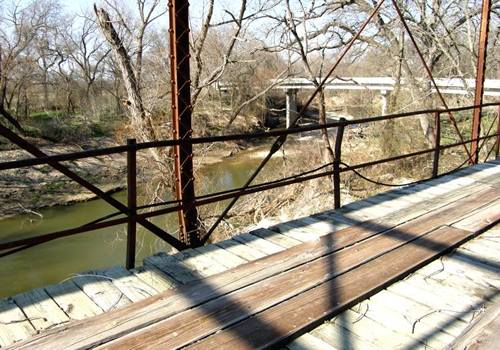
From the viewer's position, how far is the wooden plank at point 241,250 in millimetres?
3494

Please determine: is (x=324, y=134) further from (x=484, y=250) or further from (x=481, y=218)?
(x=484, y=250)

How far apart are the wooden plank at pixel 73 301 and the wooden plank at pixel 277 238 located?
5.34 ft

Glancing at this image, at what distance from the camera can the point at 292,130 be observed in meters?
4.22

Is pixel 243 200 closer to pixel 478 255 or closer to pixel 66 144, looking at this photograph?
pixel 478 255

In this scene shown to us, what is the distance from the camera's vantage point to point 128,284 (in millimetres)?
3027

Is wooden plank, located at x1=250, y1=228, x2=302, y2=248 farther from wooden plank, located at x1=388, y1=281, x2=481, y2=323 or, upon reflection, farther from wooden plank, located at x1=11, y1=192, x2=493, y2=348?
wooden plank, located at x1=388, y1=281, x2=481, y2=323

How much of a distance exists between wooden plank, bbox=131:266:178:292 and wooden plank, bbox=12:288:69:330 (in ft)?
2.01

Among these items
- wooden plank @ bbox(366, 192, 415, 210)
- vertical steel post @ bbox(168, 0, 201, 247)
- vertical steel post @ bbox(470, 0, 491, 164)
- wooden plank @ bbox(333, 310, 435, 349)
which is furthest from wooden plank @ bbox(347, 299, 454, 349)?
vertical steel post @ bbox(470, 0, 491, 164)

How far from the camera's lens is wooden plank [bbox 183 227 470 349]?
229cm

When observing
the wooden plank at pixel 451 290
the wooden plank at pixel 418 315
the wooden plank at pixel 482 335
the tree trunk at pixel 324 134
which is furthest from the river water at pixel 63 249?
the wooden plank at pixel 482 335

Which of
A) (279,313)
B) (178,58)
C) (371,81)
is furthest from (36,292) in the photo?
(371,81)

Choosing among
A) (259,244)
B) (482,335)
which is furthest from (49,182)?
(482,335)

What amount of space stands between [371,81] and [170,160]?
15704 mm

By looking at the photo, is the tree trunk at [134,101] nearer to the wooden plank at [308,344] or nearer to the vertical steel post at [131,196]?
the vertical steel post at [131,196]
